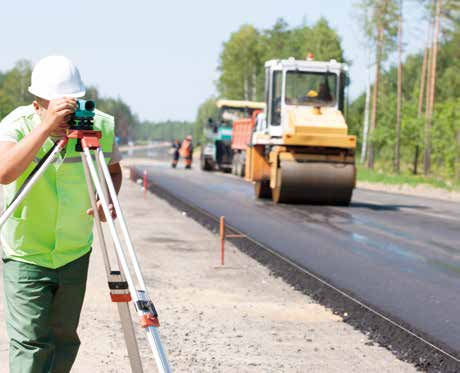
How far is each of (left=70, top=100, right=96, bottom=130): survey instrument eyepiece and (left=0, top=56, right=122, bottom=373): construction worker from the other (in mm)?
284

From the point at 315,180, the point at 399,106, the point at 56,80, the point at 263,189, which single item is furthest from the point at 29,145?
the point at 399,106

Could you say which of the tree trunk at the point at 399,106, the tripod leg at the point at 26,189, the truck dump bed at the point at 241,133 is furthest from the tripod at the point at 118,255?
the tree trunk at the point at 399,106

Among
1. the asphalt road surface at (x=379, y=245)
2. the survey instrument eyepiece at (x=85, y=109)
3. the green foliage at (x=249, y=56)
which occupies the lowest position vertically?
the asphalt road surface at (x=379, y=245)

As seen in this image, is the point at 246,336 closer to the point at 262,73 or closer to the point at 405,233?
the point at 405,233

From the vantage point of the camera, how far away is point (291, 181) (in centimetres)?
2016

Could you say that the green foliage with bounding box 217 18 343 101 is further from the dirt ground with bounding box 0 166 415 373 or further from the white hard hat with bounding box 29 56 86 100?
the white hard hat with bounding box 29 56 86 100

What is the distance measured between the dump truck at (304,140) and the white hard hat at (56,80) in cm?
1638

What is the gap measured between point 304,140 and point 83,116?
1684cm

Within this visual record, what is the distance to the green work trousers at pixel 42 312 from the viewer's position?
393 cm

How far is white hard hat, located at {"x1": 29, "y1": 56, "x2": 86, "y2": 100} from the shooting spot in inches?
150

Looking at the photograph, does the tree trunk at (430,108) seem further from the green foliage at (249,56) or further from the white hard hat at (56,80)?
the green foliage at (249,56)

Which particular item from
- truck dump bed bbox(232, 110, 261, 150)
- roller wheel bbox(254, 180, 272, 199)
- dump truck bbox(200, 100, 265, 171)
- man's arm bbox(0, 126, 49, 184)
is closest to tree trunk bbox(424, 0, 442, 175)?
dump truck bbox(200, 100, 265, 171)

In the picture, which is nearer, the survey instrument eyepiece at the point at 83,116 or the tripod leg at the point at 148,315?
the tripod leg at the point at 148,315

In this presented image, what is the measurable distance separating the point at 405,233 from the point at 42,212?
12.1 metres
